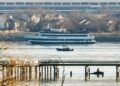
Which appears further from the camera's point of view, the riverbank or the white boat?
the riverbank

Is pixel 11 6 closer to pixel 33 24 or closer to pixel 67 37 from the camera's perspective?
pixel 33 24

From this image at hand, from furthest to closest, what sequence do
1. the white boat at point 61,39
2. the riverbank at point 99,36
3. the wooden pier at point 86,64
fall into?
1. the riverbank at point 99,36
2. the white boat at point 61,39
3. the wooden pier at point 86,64

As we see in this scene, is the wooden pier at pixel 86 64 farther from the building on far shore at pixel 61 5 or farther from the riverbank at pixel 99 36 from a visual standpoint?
the building on far shore at pixel 61 5

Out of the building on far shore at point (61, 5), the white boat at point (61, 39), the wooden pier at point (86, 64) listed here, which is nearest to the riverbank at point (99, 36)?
the white boat at point (61, 39)

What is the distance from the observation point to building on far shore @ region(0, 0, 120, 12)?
9675 cm

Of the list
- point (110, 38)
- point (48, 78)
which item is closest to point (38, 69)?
point (48, 78)

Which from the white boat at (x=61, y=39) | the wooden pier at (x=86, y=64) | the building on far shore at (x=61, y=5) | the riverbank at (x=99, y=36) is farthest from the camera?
the building on far shore at (x=61, y=5)

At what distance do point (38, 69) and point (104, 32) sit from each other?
40.7 m

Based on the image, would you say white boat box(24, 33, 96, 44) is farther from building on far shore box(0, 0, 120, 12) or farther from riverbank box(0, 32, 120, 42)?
building on far shore box(0, 0, 120, 12)

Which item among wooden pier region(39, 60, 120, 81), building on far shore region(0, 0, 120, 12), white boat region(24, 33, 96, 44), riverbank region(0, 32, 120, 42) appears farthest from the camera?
building on far shore region(0, 0, 120, 12)

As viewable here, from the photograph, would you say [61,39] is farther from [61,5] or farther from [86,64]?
[86,64]

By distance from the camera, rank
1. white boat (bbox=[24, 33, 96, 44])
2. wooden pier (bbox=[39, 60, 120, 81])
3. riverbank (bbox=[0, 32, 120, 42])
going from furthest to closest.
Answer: riverbank (bbox=[0, 32, 120, 42])
white boat (bbox=[24, 33, 96, 44])
wooden pier (bbox=[39, 60, 120, 81])

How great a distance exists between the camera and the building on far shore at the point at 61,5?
9675 cm

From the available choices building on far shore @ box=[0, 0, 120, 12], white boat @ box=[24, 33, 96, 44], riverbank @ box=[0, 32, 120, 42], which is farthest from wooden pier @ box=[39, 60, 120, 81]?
building on far shore @ box=[0, 0, 120, 12]
